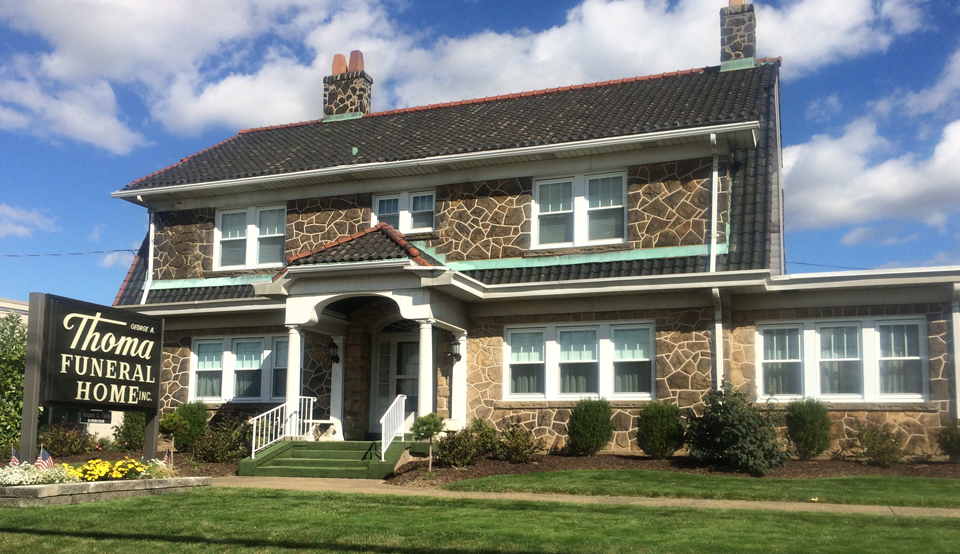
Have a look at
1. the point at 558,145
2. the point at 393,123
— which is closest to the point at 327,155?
the point at 393,123

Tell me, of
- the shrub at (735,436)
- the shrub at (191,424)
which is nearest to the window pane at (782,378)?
the shrub at (735,436)

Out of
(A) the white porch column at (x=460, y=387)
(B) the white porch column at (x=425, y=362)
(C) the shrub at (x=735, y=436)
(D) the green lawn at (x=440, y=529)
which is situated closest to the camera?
(D) the green lawn at (x=440, y=529)

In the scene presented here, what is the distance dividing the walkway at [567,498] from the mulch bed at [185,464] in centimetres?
94

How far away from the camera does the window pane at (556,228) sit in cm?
1823

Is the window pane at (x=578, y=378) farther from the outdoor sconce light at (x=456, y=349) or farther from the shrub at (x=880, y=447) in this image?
the shrub at (x=880, y=447)

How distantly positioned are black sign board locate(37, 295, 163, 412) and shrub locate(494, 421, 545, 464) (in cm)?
573

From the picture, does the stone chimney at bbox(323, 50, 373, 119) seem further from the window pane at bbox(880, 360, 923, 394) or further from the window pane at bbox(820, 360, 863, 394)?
the window pane at bbox(880, 360, 923, 394)

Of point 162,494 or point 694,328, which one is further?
point 694,328

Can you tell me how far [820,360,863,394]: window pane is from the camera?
16312mm

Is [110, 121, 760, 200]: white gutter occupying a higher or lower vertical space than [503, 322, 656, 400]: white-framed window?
higher

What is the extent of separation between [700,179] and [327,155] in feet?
26.9

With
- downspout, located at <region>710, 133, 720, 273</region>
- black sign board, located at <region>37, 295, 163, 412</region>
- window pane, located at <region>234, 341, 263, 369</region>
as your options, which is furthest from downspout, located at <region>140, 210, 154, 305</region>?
downspout, located at <region>710, 133, 720, 273</region>

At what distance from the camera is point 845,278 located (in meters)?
16.1

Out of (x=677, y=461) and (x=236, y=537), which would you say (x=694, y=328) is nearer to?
(x=677, y=461)
